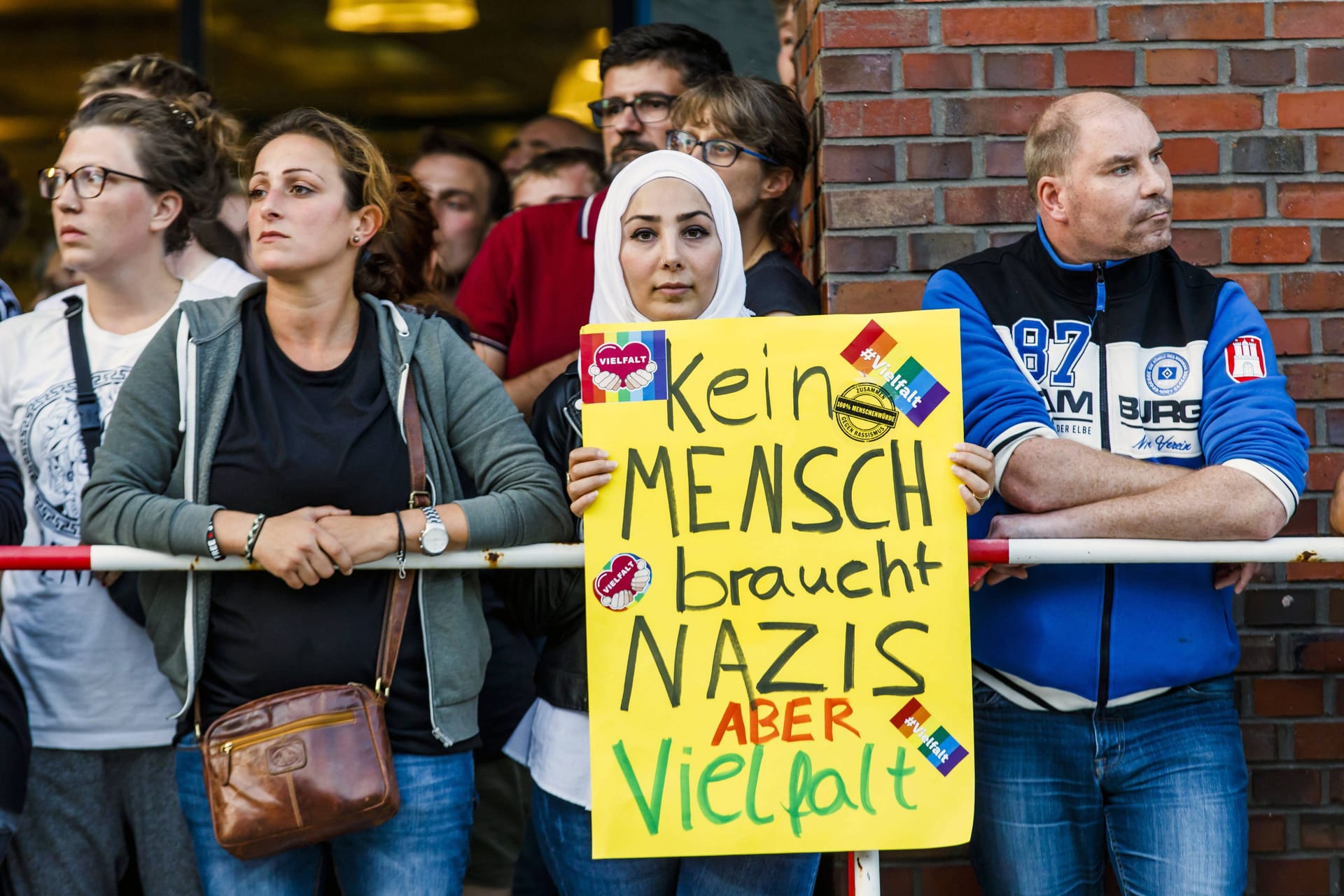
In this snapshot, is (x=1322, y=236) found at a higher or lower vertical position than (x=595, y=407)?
higher

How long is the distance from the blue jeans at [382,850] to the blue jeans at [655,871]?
Result: 21cm

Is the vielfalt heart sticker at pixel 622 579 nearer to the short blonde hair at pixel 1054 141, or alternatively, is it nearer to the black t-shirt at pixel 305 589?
the black t-shirt at pixel 305 589

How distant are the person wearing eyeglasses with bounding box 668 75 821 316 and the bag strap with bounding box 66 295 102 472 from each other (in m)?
1.47

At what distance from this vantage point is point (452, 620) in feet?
9.42

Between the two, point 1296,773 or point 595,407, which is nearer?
point 595,407

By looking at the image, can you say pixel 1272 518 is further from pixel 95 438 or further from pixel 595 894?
pixel 95 438

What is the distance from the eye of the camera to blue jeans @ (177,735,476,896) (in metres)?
2.80

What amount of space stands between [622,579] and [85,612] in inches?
47.5

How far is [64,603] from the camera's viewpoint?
3.16 m

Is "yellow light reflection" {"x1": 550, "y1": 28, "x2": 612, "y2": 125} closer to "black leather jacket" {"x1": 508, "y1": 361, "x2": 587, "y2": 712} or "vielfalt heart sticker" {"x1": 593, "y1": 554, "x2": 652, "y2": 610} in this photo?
"black leather jacket" {"x1": 508, "y1": 361, "x2": 587, "y2": 712}

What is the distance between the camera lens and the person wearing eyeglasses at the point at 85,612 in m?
3.11

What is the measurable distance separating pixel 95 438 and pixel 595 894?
1390 millimetres

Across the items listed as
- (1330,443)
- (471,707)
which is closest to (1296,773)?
(1330,443)

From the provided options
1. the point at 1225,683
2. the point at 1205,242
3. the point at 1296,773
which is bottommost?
the point at 1296,773
